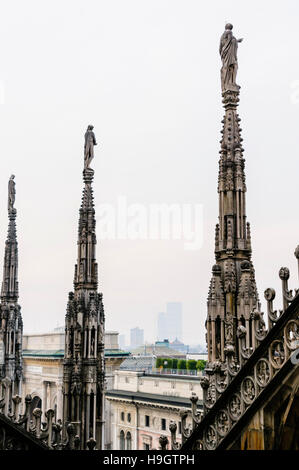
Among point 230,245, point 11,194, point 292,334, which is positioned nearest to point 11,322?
point 11,194

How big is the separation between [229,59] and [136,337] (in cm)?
11608

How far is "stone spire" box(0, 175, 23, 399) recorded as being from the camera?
23797 millimetres

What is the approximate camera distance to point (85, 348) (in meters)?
16.3

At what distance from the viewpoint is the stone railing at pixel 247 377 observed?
23.2 feet

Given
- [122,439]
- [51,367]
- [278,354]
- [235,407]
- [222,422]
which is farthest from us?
[51,367]

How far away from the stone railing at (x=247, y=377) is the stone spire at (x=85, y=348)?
7.52m

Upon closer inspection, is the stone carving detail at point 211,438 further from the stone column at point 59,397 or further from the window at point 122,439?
the window at point 122,439

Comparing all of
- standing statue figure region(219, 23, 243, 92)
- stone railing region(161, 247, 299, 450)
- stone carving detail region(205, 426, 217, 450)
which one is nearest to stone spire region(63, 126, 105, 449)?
standing statue figure region(219, 23, 243, 92)

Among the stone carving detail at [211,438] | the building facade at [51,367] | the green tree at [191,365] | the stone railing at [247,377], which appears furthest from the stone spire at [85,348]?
the green tree at [191,365]

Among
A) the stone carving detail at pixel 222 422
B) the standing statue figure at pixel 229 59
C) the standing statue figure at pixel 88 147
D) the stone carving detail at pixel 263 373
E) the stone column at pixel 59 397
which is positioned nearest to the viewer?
the stone carving detail at pixel 263 373

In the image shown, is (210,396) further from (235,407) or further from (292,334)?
(292,334)

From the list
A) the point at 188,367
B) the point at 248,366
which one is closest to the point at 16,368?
the point at 248,366

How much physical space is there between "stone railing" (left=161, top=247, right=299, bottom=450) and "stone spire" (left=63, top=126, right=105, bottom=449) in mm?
7524

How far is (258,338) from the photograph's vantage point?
24.3 ft
